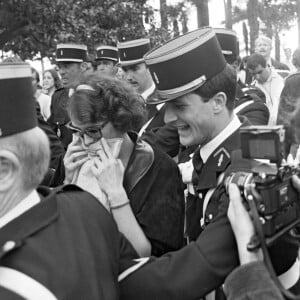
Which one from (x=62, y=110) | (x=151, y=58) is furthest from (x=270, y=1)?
(x=151, y=58)

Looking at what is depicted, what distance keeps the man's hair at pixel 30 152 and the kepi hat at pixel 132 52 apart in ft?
12.0

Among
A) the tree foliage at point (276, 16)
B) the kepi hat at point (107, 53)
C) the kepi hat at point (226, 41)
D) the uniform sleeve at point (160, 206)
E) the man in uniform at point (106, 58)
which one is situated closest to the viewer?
the uniform sleeve at point (160, 206)

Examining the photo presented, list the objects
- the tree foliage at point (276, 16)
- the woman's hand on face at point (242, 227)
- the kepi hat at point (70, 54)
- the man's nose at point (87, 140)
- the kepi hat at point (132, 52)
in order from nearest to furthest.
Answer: the woman's hand on face at point (242, 227), the man's nose at point (87, 140), the kepi hat at point (132, 52), the kepi hat at point (70, 54), the tree foliage at point (276, 16)

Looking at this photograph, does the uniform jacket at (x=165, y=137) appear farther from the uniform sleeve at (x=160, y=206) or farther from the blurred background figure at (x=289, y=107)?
the blurred background figure at (x=289, y=107)

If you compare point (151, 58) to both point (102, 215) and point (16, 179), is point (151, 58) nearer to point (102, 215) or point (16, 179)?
point (102, 215)

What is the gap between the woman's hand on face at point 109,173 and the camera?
95.6 inches

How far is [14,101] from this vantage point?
1.51m

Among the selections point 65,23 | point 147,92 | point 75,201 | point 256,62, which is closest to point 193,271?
point 75,201

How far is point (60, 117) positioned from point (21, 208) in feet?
13.4

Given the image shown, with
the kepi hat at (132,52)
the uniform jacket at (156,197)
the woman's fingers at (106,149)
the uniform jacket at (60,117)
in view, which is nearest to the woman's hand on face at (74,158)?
the woman's fingers at (106,149)

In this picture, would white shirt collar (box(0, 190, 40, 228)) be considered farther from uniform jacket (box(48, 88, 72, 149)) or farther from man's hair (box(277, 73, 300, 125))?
uniform jacket (box(48, 88, 72, 149))

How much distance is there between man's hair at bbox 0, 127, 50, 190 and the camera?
1.49m

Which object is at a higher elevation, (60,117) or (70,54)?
(70,54)

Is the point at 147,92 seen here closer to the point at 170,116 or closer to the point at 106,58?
the point at 170,116
